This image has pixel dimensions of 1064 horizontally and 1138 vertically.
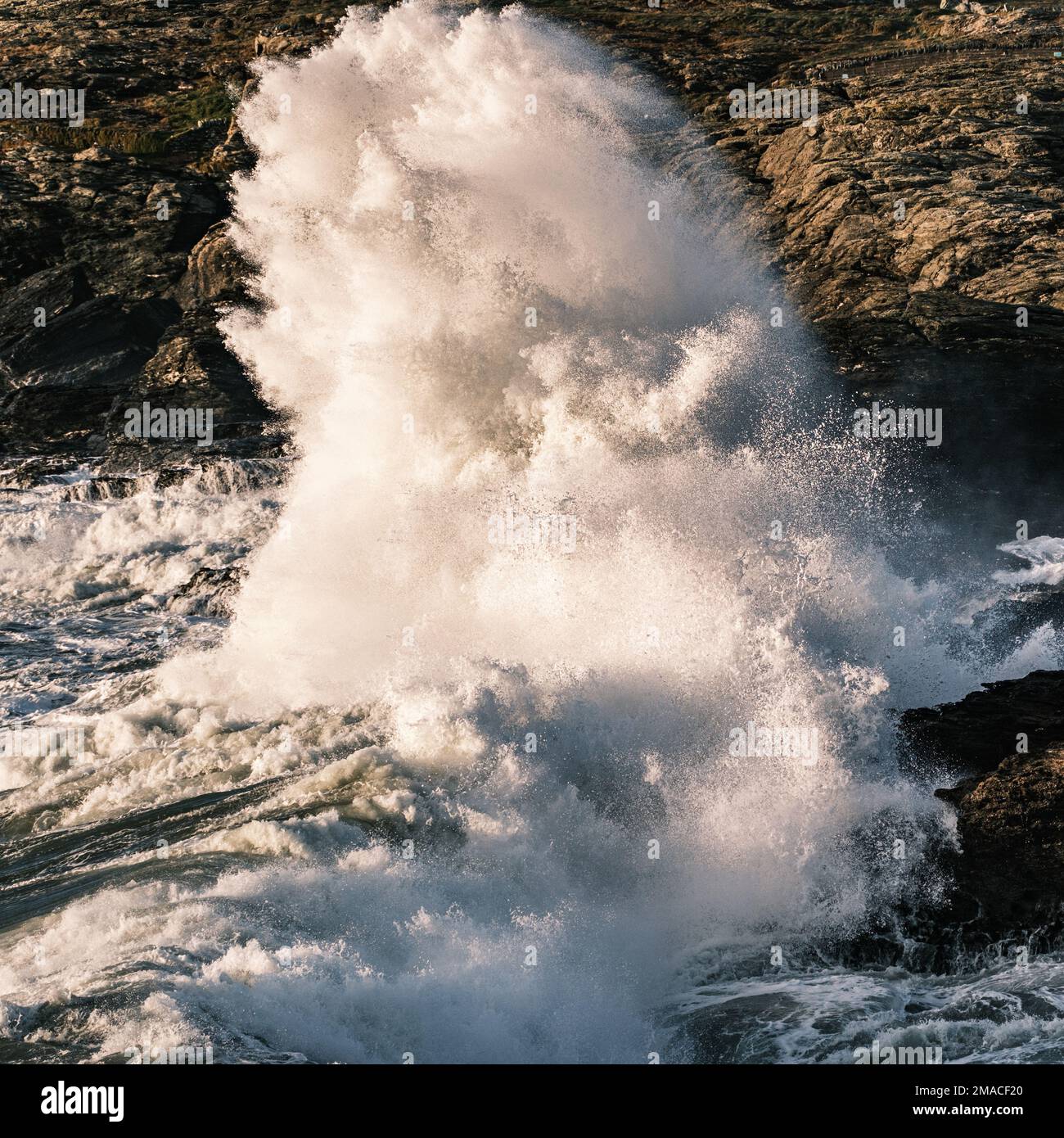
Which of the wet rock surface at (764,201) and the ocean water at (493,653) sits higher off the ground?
the wet rock surface at (764,201)

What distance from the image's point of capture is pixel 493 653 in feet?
45.8

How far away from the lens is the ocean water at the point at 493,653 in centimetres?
889

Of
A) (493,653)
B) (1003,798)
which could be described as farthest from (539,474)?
(1003,798)

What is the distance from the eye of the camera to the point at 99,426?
2641 centimetres

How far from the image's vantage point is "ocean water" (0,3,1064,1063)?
8891 mm

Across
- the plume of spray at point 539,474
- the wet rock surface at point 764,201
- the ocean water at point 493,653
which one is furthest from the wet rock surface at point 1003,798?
the wet rock surface at point 764,201

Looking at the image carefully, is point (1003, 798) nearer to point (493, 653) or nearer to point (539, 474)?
point (493, 653)

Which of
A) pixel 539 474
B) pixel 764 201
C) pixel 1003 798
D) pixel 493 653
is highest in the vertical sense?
pixel 764 201

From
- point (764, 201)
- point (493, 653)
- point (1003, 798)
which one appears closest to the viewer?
point (1003, 798)

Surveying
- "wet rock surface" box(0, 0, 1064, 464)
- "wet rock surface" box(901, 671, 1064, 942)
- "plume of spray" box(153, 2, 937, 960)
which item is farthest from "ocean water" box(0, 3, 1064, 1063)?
"wet rock surface" box(0, 0, 1064, 464)

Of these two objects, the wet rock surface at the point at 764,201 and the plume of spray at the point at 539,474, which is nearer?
the plume of spray at the point at 539,474

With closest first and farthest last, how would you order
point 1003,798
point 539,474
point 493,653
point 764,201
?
point 1003,798
point 493,653
point 539,474
point 764,201

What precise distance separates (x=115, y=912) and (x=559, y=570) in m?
6.61

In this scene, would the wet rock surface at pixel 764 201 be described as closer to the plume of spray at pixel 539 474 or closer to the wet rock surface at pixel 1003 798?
the plume of spray at pixel 539 474
